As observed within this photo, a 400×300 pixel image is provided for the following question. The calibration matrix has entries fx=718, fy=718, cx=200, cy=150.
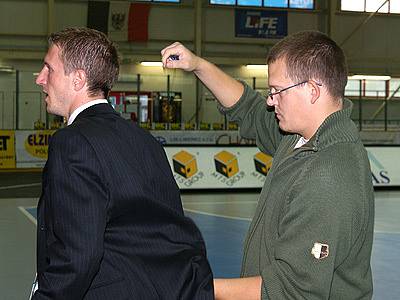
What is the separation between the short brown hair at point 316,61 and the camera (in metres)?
2.65

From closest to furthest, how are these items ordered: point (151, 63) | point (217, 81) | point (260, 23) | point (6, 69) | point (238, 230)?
point (217, 81), point (238, 230), point (6, 69), point (151, 63), point (260, 23)

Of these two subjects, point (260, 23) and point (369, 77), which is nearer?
point (260, 23)

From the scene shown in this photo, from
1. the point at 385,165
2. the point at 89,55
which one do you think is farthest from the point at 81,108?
the point at 385,165

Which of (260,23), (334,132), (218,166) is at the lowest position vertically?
(218,166)

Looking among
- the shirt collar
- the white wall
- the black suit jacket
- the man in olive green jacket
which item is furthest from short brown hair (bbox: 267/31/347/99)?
the white wall

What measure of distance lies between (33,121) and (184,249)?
1017 inches

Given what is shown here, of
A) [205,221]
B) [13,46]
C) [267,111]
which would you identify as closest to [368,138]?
[13,46]

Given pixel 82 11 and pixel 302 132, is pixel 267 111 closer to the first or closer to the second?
pixel 302 132

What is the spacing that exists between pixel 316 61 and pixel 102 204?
94 cm

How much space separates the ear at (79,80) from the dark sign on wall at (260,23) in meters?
31.8

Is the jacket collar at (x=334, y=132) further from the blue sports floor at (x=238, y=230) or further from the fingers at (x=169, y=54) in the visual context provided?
the blue sports floor at (x=238, y=230)

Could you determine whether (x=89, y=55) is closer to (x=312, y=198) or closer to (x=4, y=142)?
(x=312, y=198)

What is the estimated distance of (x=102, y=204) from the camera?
7.92 feet

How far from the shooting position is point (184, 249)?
2.67 meters
